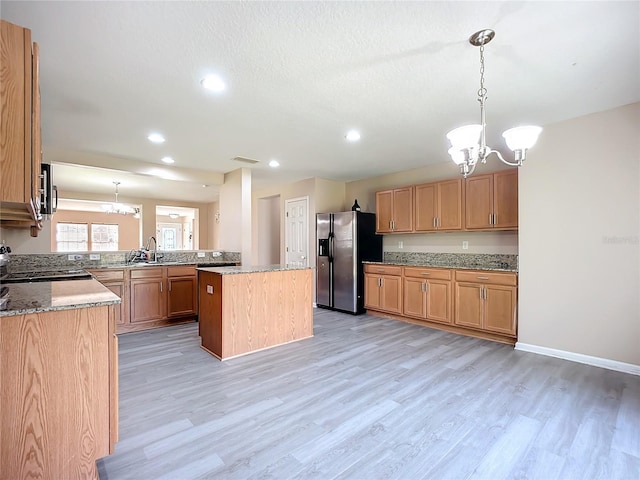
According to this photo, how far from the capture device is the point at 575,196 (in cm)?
317

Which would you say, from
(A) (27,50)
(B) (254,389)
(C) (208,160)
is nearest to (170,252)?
(C) (208,160)

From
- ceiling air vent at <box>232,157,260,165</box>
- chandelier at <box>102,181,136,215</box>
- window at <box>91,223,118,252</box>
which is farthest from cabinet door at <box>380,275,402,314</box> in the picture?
window at <box>91,223,118,252</box>

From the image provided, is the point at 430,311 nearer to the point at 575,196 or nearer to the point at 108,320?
the point at 575,196

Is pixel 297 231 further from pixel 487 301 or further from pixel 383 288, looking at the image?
pixel 487 301

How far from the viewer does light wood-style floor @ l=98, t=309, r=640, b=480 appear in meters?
1.67

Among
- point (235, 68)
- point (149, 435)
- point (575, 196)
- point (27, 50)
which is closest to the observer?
point (27, 50)

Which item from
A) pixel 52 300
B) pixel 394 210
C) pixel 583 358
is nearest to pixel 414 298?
pixel 394 210

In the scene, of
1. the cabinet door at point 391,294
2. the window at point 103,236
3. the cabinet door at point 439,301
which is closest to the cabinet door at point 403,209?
the cabinet door at point 391,294

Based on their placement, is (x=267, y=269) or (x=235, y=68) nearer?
(x=235, y=68)

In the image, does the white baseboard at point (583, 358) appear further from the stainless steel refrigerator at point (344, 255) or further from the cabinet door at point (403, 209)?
the stainless steel refrigerator at point (344, 255)

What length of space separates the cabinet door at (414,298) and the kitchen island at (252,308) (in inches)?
61.7

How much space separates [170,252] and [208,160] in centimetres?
166

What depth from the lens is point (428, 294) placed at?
14.6ft

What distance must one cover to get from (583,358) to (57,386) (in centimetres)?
421
